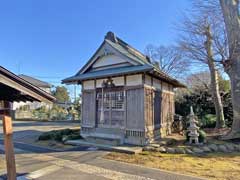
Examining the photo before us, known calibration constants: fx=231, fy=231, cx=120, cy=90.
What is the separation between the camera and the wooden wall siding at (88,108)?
13122 mm

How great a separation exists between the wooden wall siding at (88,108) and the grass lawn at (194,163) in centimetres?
399

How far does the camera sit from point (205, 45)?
47.8 ft

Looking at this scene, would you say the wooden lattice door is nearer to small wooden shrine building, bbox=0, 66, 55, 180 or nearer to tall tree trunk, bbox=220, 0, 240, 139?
tall tree trunk, bbox=220, 0, 240, 139

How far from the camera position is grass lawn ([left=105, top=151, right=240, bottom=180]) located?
6.88 metres

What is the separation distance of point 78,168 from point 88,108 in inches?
240

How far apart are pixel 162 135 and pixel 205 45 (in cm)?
628

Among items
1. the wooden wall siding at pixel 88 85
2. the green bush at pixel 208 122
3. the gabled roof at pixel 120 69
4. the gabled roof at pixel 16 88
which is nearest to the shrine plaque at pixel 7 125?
the gabled roof at pixel 16 88

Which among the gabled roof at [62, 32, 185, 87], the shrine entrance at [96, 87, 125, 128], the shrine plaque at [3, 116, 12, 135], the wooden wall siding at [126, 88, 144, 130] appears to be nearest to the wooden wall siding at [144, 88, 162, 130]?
the wooden wall siding at [126, 88, 144, 130]

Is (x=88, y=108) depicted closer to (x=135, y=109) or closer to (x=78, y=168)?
(x=135, y=109)

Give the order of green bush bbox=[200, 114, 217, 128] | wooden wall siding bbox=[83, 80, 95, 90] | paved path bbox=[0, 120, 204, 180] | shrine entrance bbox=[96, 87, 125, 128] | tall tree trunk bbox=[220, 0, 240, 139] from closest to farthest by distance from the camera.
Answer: paved path bbox=[0, 120, 204, 180]
tall tree trunk bbox=[220, 0, 240, 139]
shrine entrance bbox=[96, 87, 125, 128]
wooden wall siding bbox=[83, 80, 95, 90]
green bush bbox=[200, 114, 217, 128]

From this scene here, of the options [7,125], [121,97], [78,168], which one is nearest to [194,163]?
[78,168]

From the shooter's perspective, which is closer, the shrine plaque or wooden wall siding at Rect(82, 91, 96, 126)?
the shrine plaque

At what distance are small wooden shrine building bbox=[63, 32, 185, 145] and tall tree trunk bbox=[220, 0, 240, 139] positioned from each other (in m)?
3.53

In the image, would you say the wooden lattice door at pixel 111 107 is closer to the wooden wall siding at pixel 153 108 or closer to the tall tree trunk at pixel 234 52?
the wooden wall siding at pixel 153 108
